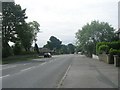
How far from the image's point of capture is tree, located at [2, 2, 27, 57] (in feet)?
244

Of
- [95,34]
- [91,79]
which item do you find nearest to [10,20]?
[95,34]

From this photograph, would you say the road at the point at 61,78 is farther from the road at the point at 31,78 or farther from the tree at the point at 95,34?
the tree at the point at 95,34

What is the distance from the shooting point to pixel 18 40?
261 feet

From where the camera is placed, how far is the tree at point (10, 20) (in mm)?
74250

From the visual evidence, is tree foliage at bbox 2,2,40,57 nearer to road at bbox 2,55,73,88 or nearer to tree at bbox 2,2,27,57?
tree at bbox 2,2,27,57

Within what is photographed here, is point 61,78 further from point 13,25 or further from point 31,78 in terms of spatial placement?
point 13,25

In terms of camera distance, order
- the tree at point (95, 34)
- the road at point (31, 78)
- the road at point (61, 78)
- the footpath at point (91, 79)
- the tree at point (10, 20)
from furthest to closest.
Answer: the tree at point (95, 34), the tree at point (10, 20), the road at point (31, 78), the road at point (61, 78), the footpath at point (91, 79)

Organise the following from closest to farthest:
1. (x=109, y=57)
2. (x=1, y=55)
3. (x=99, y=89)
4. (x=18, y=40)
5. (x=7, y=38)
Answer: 1. (x=99, y=89)
2. (x=109, y=57)
3. (x=1, y=55)
4. (x=7, y=38)
5. (x=18, y=40)

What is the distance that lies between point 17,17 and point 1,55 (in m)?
14.5

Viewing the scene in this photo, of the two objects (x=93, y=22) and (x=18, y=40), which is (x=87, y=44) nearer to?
(x=93, y=22)

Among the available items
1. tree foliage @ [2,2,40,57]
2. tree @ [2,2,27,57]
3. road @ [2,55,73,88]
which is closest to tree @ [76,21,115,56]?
tree foliage @ [2,2,40,57]

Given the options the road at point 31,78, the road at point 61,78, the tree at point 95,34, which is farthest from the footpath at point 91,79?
the tree at point 95,34

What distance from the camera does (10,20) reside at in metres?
75.1

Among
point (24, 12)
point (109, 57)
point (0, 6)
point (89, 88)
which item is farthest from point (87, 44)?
point (89, 88)
